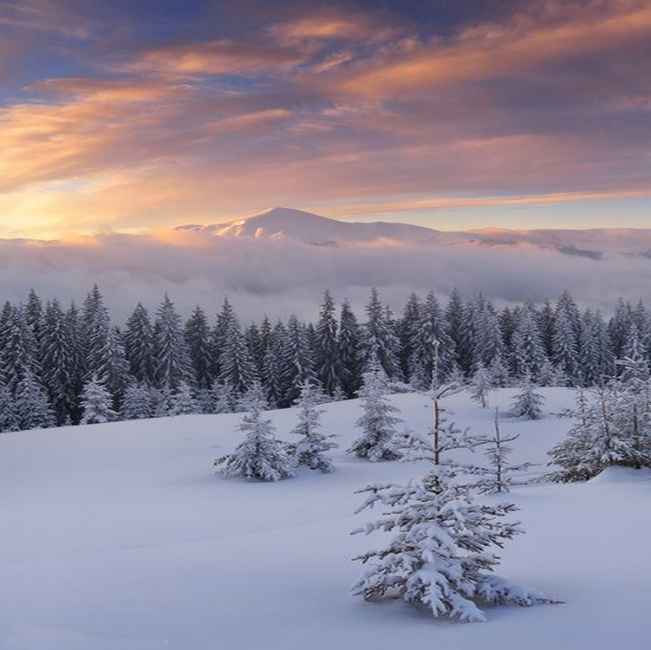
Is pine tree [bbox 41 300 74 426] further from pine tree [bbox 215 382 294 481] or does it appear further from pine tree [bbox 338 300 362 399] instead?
pine tree [bbox 215 382 294 481]

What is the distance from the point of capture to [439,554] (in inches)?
316

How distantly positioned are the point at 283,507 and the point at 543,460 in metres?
19.2

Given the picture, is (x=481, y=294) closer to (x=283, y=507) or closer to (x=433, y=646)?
(x=283, y=507)

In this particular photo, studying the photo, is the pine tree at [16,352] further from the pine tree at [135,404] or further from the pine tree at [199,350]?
the pine tree at [199,350]

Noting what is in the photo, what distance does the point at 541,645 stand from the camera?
270 inches

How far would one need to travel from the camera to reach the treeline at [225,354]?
64188 mm

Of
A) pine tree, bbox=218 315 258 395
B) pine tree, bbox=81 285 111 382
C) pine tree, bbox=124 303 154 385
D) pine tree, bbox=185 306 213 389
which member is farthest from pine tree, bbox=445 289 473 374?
pine tree, bbox=81 285 111 382

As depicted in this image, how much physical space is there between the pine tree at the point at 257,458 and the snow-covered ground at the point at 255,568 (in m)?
0.70

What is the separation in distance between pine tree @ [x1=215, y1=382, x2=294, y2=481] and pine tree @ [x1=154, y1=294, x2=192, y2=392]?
146ft

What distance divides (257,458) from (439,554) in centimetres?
1777

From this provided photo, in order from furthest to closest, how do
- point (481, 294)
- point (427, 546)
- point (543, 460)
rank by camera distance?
1. point (481, 294)
2. point (543, 460)
3. point (427, 546)

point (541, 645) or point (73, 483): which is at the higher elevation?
point (541, 645)

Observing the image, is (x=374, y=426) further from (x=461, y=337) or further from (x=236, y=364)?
(x=461, y=337)

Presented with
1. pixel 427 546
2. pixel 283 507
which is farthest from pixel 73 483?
pixel 427 546
